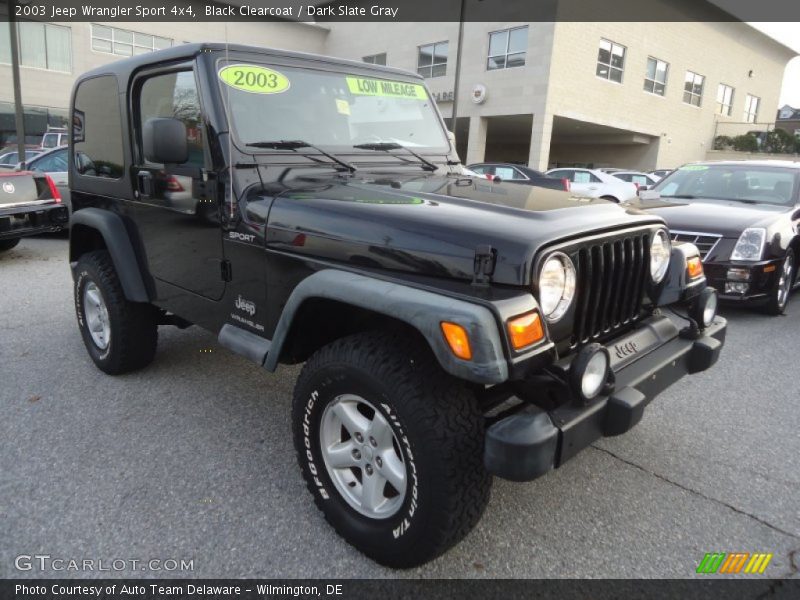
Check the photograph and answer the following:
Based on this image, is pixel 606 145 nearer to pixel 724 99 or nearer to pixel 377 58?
pixel 724 99

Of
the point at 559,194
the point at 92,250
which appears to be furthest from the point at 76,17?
the point at 559,194

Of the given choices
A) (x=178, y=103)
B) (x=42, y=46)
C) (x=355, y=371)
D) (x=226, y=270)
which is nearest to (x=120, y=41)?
(x=42, y=46)

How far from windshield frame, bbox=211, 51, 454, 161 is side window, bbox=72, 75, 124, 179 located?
1.05 metres

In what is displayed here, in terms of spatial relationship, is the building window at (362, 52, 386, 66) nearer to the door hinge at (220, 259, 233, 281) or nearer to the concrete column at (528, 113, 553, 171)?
the concrete column at (528, 113, 553, 171)

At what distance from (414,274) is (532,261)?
43cm

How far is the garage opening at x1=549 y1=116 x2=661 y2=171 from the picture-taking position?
2881 cm

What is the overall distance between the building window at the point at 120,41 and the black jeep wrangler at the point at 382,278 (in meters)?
30.7

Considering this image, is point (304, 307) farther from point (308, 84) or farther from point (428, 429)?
point (308, 84)

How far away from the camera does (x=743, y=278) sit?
213 inches

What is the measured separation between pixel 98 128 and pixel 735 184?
6650 millimetres

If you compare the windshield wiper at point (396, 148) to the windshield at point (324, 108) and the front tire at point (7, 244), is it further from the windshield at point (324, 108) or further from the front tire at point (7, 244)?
the front tire at point (7, 244)

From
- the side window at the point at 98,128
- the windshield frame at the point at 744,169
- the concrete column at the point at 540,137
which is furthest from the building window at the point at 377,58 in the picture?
the side window at the point at 98,128

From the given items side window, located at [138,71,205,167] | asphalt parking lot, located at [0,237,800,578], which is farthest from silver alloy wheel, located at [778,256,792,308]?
side window, located at [138,71,205,167]

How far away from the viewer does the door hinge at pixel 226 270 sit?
2.82m
